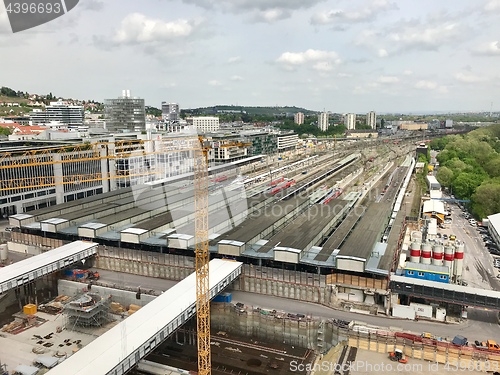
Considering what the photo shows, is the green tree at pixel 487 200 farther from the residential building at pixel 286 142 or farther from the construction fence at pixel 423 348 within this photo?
the residential building at pixel 286 142

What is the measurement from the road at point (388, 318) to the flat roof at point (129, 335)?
2.32 m

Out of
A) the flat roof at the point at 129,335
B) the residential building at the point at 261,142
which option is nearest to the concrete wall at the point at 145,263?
the flat roof at the point at 129,335

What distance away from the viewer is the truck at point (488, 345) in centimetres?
1423

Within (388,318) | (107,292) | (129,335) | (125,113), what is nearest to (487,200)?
(388,318)

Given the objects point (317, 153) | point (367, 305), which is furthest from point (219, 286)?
point (317, 153)

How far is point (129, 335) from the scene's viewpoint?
502 inches

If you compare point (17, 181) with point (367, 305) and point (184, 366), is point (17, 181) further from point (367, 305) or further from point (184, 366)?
point (367, 305)

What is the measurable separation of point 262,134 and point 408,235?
4021cm

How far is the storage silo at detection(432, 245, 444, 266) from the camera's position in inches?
747

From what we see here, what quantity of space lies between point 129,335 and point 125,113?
216ft

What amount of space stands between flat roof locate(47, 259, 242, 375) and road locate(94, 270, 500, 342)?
7.62ft

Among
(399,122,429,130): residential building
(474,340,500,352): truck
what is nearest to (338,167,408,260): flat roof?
(474,340,500,352): truck

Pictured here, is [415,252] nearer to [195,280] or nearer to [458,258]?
[458,258]

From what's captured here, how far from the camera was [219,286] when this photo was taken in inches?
665
